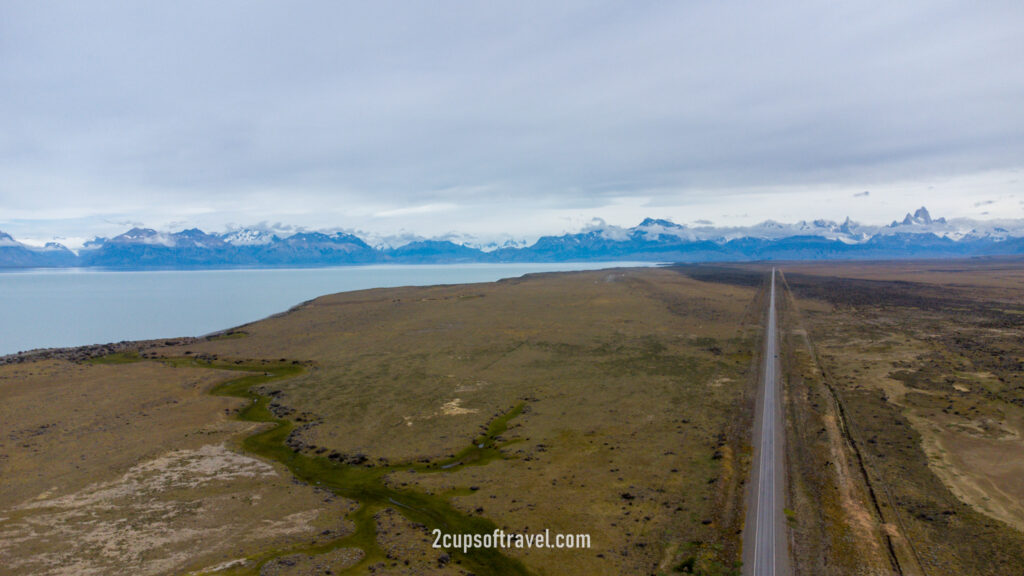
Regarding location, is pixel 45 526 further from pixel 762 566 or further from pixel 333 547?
pixel 762 566

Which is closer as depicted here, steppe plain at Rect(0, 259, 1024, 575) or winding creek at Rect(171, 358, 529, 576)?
winding creek at Rect(171, 358, 529, 576)

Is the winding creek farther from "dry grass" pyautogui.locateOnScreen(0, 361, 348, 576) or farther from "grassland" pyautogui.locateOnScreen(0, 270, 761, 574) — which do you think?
"dry grass" pyautogui.locateOnScreen(0, 361, 348, 576)

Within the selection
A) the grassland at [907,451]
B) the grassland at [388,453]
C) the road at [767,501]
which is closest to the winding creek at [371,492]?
the grassland at [388,453]

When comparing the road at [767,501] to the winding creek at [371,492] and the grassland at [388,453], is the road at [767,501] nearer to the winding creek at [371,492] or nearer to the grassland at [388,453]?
the grassland at [388,453]

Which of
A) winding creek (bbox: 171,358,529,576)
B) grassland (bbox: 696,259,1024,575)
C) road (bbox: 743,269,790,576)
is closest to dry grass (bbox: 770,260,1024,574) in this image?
grassland (bbox: 696,259,1024,575)

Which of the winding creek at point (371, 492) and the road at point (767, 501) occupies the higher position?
the road at point (767, 501)

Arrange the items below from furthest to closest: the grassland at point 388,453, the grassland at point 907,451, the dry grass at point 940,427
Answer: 1. the grassland at point 388,453
2. the dry grass at point 940,427
3. the grassland at point 907,451
